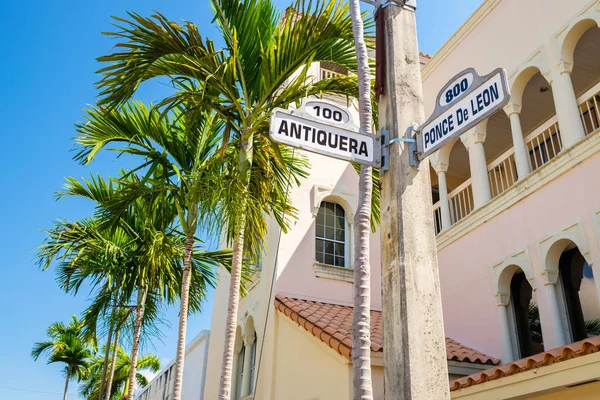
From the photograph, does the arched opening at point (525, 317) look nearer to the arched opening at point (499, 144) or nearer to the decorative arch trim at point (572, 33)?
the arched opening at point (499, 144)

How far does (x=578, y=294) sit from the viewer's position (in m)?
9.52

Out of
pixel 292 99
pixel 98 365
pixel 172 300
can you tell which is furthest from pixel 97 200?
pixel 98 365

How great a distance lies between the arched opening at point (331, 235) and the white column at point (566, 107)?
6.63 meters

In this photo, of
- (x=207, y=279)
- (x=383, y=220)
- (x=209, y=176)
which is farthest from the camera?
(x=207, y=279)

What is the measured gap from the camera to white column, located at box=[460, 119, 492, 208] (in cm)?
1154

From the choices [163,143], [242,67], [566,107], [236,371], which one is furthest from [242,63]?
[236,371]

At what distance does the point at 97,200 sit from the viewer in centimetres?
1160

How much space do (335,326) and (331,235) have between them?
→ 14.4 feet

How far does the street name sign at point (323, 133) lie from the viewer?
12.2 feet

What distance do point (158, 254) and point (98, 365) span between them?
75.8 ft

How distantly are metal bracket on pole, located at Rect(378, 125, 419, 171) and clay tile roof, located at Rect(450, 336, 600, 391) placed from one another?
14.5ft

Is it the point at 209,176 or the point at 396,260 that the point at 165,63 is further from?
the point at 396,260

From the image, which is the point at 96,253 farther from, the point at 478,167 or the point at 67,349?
the point at 67,349

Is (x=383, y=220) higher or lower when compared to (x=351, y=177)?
lower
